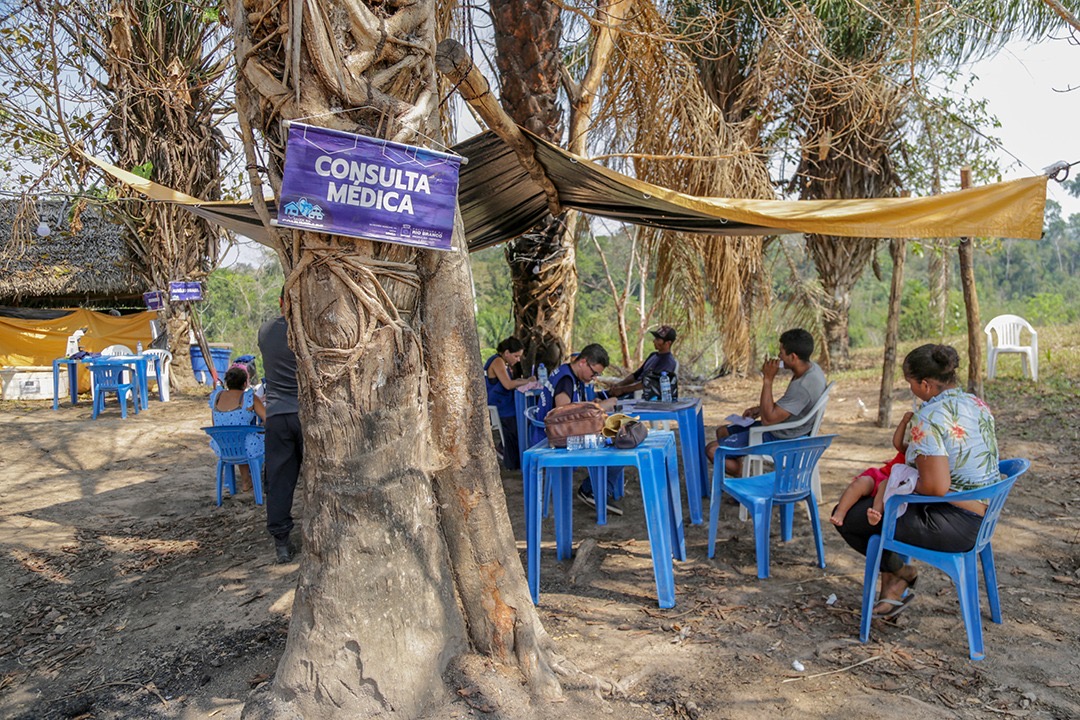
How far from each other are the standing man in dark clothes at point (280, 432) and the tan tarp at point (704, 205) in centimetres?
72

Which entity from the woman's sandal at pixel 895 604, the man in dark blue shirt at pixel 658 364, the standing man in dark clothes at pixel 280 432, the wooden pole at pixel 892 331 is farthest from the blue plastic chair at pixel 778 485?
the wooden pole at pixel 892 331

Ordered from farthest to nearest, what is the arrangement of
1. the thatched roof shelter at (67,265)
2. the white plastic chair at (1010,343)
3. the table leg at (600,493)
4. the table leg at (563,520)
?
1. the thatched roof shelter at (67,265)
2. the white plastic chair at (1010,343)
3. the table leg at (600,493)
4. the table leg at (563,520)

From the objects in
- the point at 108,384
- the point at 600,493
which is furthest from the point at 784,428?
the point at 108,384

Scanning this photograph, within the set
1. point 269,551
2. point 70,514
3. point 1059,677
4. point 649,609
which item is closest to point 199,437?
point 70,514

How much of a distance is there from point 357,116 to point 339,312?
2.12 ft

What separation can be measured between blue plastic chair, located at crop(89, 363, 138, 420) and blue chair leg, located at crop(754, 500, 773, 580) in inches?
376

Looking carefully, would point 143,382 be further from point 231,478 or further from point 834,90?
point 834,90

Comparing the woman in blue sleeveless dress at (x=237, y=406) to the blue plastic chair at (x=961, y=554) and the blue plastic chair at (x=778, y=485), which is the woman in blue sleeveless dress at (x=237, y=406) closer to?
the blue plastic chair at (x=778, y=485)

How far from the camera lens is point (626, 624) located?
348 centimetres

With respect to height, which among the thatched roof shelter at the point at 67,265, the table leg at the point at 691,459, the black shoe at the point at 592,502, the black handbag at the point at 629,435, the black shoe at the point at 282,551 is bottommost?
the black shoe at the point at 282,551

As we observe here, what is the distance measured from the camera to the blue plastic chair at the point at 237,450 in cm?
592

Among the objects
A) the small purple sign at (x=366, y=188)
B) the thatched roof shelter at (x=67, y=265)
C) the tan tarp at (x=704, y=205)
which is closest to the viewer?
the small purple sign at (x=366, y=188)

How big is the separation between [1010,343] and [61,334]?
51.6ft

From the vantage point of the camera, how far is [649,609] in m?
3.66
